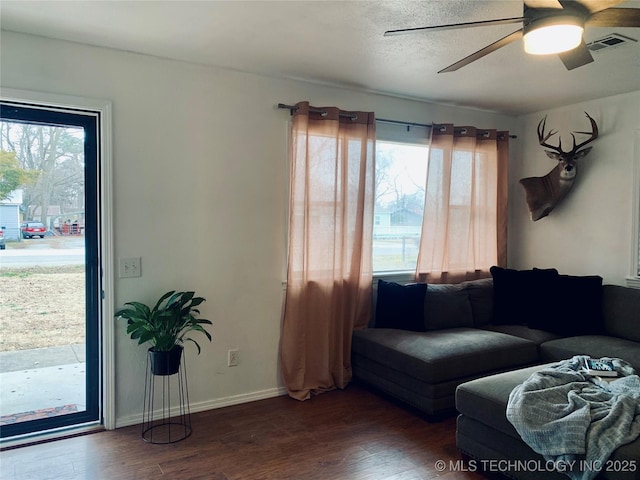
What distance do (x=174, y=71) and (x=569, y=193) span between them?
12.4 feet

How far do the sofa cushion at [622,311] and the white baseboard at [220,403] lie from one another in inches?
108

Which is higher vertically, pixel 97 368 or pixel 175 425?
pixel 97 368

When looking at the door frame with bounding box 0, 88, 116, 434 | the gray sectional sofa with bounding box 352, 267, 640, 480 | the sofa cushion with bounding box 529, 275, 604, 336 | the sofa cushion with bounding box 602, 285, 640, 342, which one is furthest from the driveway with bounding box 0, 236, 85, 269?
the sofa cushion with bounding box 602, 285, 640, 342

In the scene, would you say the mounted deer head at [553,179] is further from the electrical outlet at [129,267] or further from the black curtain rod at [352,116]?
A: the electrical outlet at [129,267]

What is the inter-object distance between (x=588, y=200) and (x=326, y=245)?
261cm

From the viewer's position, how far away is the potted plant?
9.78 feet

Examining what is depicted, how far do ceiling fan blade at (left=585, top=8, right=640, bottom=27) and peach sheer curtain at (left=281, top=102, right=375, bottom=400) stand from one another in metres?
2.13

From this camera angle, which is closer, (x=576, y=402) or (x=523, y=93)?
(x=576, y=402)

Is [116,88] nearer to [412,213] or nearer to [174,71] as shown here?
[174,71]

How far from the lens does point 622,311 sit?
3873 mm

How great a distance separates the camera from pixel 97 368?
322 centimetres

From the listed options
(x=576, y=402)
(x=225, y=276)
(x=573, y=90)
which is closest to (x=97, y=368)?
(x=225, y=276)

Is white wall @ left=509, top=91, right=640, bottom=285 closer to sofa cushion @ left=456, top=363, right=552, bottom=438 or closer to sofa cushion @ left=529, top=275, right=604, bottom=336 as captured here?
sofa cushion @ left=529, top=275, right=604, bottom=336

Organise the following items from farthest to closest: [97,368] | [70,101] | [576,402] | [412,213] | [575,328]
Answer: [412,213] < [575,328] < [97,368] < [70,101] < [576,402]
